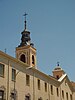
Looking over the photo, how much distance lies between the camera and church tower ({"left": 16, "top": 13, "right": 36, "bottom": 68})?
69.7 meters

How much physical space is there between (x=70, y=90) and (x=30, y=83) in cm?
2142

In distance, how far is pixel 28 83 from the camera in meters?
41.1

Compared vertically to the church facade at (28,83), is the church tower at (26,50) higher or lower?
Result: higher

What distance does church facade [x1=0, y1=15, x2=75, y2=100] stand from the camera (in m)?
35.3

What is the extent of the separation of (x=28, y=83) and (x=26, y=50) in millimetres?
29668

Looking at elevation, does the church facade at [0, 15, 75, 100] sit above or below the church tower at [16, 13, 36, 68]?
below

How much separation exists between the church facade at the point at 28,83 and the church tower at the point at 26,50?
9.58 m

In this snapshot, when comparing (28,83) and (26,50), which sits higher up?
(26,50)

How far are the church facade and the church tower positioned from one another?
9.58 m

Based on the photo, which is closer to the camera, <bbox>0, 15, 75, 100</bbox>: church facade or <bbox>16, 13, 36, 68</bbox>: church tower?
<bbox>0, 15, 75, 100</bbox>: church facade

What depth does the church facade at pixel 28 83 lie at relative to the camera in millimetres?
35312

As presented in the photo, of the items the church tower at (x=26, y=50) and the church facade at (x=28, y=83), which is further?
the church tower at (x=26, y=50)

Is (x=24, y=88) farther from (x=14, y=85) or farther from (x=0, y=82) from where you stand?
(x=0, y=82)

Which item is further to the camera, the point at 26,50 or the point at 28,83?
the point at 26,50
